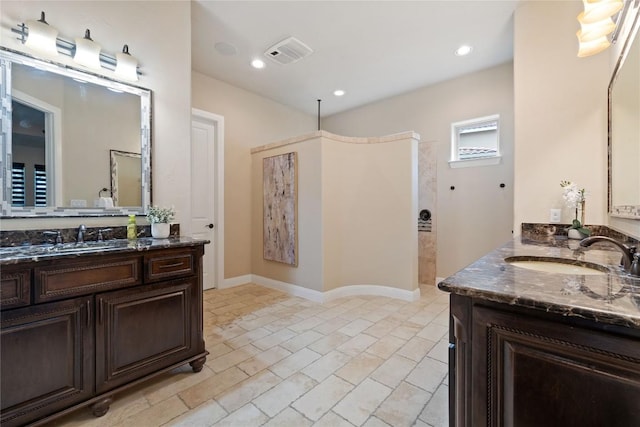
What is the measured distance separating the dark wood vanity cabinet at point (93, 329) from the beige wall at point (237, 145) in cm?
220

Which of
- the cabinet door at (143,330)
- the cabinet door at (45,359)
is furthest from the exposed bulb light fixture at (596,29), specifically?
the cabinet door at (45,359)

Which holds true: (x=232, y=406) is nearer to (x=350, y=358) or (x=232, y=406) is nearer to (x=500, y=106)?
(x=350, y=358)

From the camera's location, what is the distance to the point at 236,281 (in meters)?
4.15

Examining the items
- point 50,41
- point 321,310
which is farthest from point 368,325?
point 50,41

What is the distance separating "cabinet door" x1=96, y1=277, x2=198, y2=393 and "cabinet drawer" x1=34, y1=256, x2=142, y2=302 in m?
0.07

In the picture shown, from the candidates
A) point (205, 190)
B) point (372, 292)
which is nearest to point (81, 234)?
point (205, 190)

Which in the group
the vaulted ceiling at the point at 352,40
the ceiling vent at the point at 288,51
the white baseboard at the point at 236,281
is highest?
the vaulted ceiling at the point at 352,40

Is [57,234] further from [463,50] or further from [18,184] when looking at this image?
[463,50]

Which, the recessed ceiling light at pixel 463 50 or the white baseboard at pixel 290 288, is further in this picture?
the white baseboard at pixel 290 288

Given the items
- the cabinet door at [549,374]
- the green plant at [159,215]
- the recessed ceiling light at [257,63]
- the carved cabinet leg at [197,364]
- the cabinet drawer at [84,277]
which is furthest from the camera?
the recessed ceiling light at [257,63]

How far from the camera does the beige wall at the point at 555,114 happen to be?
7.07 ft

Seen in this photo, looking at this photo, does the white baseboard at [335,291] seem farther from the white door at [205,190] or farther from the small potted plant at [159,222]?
the small potted plant at [159,222]

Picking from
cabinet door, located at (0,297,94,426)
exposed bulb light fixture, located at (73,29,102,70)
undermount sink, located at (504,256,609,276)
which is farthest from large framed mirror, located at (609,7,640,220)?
exposed bulb light fixture, located at (73,29,102,70)

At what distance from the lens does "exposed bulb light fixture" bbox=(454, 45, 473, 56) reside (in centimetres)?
313
